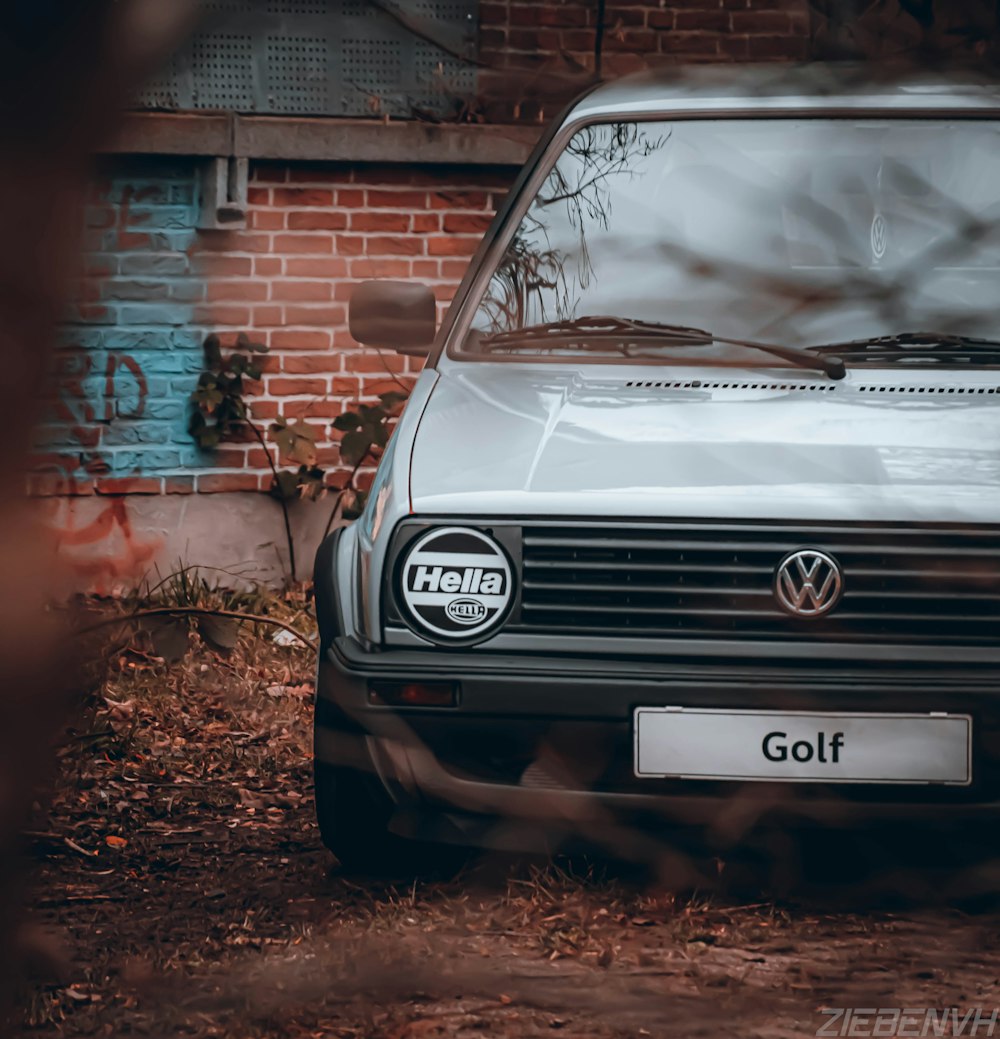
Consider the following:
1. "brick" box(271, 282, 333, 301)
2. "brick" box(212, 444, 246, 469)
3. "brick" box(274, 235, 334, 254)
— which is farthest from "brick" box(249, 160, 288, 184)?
"brick" box(271, 282, 333, 301)

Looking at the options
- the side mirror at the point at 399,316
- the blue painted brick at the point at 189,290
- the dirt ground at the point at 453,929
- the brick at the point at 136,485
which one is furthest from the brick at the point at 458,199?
the blue painted brick at the point at 189,290

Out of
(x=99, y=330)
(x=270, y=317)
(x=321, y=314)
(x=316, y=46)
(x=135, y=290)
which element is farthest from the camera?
(x=321, y=314)

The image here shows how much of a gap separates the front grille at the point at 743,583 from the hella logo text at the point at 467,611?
7 centimetres

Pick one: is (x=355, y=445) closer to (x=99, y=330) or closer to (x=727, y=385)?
(x=727, y=385)

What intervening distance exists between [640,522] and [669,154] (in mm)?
1091

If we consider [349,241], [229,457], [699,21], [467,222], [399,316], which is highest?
[699,21]

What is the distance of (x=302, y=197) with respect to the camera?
662 cm

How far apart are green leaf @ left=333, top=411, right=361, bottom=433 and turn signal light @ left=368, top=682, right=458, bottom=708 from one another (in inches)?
131

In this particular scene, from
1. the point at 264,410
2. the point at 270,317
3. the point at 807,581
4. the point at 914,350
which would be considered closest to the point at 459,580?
the point at 807,581

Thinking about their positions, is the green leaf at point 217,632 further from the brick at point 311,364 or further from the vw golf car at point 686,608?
the brick at point 311,364

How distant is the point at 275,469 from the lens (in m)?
6.58

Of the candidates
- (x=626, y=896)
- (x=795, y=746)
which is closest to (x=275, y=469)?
(x=626, y=896)

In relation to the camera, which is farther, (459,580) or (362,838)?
(362,838)

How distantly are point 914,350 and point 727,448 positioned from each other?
417 mm
